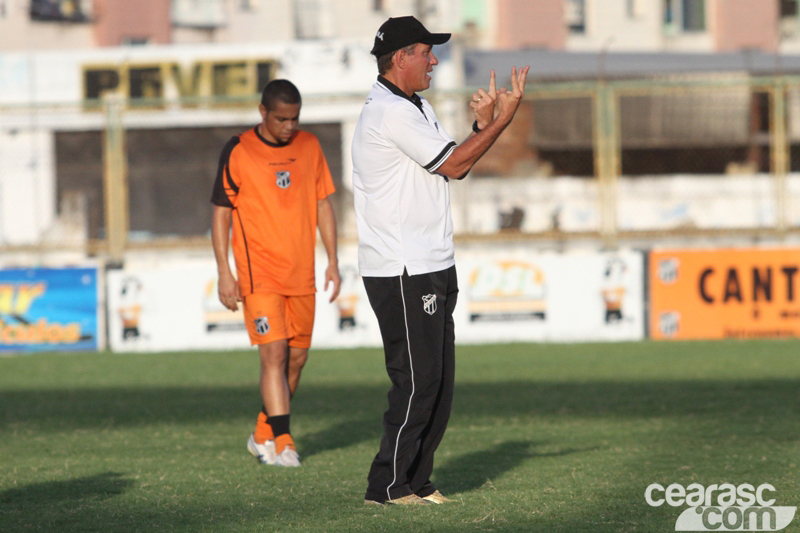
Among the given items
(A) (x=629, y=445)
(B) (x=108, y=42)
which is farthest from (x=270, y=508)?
(B) (x=108, y=42)

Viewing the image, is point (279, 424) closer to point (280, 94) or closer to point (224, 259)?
point (224, 259)

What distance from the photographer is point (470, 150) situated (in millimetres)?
4531

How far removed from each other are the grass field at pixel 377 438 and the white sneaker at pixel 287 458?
5.8 inches

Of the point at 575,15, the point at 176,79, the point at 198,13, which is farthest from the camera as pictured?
the point at 575,15

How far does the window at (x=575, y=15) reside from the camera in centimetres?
3469

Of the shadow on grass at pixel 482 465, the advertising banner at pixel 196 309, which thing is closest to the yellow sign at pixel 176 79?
the advertising banner at pixel 196 309

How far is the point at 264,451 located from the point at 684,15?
3177 cm

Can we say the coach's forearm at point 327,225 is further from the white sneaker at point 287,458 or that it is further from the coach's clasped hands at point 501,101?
the coach's clasped hands at point 501,101

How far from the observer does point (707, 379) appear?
973 cm

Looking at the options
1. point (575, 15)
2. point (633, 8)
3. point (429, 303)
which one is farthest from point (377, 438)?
point (633, 8)

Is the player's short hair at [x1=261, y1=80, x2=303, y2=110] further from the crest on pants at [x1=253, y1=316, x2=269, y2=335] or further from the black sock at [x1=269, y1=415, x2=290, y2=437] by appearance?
the black sock at [x1=269, y1=415, x2=290, y2=437]

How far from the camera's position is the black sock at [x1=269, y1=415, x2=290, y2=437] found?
6.32m

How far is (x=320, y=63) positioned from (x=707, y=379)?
63.6 feet

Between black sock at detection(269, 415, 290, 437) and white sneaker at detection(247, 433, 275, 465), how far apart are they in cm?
7
